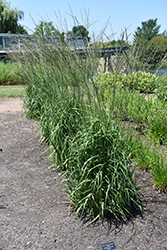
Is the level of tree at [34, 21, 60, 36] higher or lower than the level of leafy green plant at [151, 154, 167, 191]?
higher

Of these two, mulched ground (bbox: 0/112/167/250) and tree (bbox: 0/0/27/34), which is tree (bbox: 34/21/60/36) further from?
tree (bbox: 0/0/27/34)

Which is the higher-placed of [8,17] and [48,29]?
[8,17]

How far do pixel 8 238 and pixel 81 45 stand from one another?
7.38 ft

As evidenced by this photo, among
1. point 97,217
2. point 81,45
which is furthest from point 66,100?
point 97,217

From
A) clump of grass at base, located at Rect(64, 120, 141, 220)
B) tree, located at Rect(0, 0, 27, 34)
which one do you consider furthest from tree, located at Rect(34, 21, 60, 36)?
tree, located at Rect(0, 0, 27, 34)

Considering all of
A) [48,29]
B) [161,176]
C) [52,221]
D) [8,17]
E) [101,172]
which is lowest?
[52,221]

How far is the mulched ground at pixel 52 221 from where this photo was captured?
232 cm

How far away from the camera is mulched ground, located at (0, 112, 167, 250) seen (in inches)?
91.2

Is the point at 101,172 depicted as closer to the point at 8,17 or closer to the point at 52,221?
the point at 52,221

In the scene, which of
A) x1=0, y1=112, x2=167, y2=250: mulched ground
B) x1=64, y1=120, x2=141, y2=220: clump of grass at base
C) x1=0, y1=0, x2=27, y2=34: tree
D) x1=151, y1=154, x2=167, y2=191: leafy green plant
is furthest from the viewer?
x1=0, y1=0, x2=27, y2=34: tree

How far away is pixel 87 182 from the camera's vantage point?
2639 mm

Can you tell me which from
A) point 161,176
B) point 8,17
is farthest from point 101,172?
point 8,17

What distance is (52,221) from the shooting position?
262 centimetres

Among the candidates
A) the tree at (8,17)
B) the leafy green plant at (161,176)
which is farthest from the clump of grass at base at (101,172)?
the tree at (8,17)
